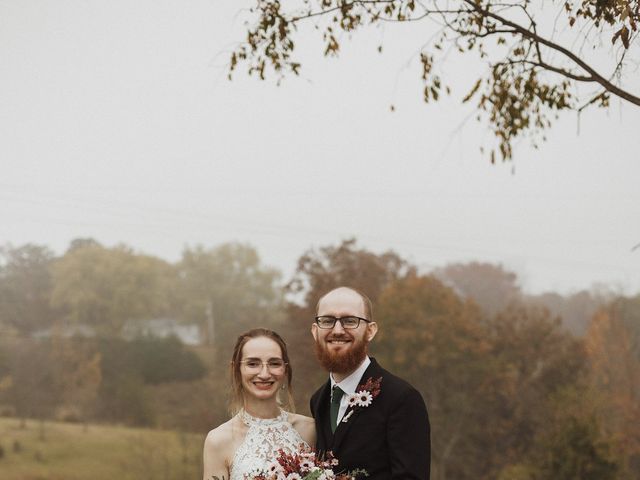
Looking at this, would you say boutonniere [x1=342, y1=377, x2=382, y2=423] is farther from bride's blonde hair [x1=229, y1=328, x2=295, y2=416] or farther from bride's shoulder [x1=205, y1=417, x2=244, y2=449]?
bride's shoulder [x1=205, y1=417, x2=244, y2=449]

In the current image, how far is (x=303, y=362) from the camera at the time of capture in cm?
3694

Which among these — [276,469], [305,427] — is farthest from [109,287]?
[276,469]

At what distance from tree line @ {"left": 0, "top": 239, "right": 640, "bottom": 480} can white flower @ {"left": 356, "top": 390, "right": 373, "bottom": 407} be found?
2932 cm

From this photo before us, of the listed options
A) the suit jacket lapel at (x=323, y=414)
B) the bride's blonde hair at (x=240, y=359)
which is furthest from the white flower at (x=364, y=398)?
the bride's blonde hair at (x=240, y=359)

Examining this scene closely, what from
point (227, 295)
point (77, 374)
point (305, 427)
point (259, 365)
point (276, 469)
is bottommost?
point (77, 374)

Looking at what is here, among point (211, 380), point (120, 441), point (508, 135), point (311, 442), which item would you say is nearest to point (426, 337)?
point (211, 380)

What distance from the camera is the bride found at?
5195 millimetres

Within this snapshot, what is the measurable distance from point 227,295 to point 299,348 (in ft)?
27.5

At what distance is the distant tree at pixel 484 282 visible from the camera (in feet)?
171

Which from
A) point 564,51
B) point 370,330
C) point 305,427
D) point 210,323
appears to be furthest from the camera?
point 210,323

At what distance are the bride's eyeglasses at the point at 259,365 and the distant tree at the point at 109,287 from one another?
126 ft

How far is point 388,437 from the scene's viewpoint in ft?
16.0

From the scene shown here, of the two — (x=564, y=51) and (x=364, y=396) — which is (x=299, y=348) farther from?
(x=364, y=396)

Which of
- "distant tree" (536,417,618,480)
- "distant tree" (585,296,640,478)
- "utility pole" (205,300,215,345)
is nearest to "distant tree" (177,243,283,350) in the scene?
"utility pole" (205,300,215,345)
